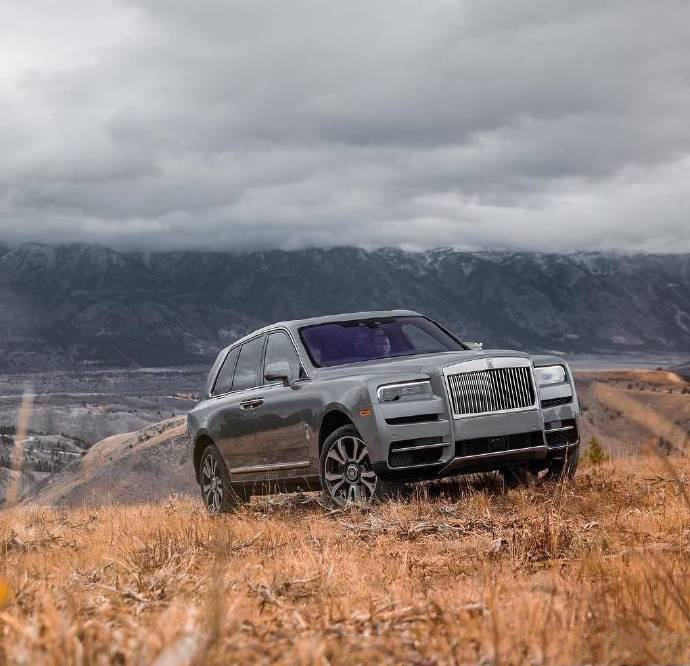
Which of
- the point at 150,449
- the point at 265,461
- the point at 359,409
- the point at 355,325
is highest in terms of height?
the point at 355,325

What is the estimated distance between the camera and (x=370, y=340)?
1018cm

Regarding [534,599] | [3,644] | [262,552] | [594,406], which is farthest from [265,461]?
[594,406]

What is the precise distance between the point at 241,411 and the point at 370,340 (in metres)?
1.56

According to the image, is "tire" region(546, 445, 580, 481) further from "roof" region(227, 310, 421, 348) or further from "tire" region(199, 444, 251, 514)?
"tire" region(199, 444, 251, 514)

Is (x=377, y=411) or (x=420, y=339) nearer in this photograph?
(x=377, y=411)

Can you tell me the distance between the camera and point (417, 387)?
8609mm

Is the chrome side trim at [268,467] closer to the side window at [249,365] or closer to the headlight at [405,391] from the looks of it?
the side window at [249,365]

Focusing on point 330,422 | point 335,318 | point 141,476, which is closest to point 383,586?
point 330,422

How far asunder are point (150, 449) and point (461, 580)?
4256 cm

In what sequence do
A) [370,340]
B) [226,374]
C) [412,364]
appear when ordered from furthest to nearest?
1. [226,374]
2. [370,340]
3. [412,364]

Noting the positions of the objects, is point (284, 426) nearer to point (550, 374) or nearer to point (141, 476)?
point (550, 374)

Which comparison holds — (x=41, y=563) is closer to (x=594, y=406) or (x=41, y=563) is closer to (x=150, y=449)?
(x=150, y=449)

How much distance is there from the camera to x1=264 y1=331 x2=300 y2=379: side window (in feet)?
32.6

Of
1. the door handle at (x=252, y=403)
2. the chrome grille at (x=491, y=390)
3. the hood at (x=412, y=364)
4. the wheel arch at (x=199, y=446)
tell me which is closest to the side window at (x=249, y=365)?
the door handle at (x=252, y=403)
